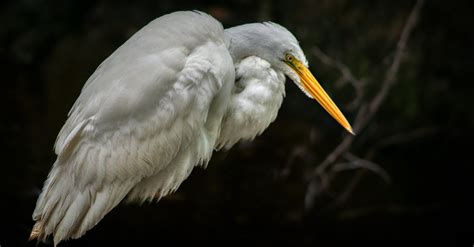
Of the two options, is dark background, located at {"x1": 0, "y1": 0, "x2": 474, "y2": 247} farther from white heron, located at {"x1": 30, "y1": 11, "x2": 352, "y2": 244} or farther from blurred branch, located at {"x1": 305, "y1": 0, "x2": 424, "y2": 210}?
white heron, located at {"x1": 30, "y1": 11, "x2": 352, "y2": 244}

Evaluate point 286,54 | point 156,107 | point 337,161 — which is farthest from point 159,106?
point 337,161

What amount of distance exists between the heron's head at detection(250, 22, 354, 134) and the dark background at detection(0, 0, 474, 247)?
5.33 feet

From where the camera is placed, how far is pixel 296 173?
367cm

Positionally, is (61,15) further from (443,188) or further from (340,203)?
(443,188)

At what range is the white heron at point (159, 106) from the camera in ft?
6.10

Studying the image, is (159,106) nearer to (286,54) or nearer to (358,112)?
(286,54)

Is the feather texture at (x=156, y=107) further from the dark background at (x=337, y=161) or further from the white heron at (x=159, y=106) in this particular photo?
the dark background at (x=337, y=161)

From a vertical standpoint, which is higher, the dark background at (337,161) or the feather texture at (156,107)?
the feather texture at (156,107)

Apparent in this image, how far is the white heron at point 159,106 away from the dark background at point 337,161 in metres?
1.60

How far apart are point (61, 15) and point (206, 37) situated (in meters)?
2.61

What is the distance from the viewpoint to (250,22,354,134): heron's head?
6.42 ft

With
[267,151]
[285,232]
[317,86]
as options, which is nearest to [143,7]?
[267,151]

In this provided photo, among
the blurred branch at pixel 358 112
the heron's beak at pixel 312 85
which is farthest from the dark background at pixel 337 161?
the heron's beak at pixel 312 85

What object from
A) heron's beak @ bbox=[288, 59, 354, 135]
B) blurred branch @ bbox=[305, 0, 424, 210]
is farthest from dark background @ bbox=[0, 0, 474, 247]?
heron's beak @ bbox=[288, 59, 354, 135]
